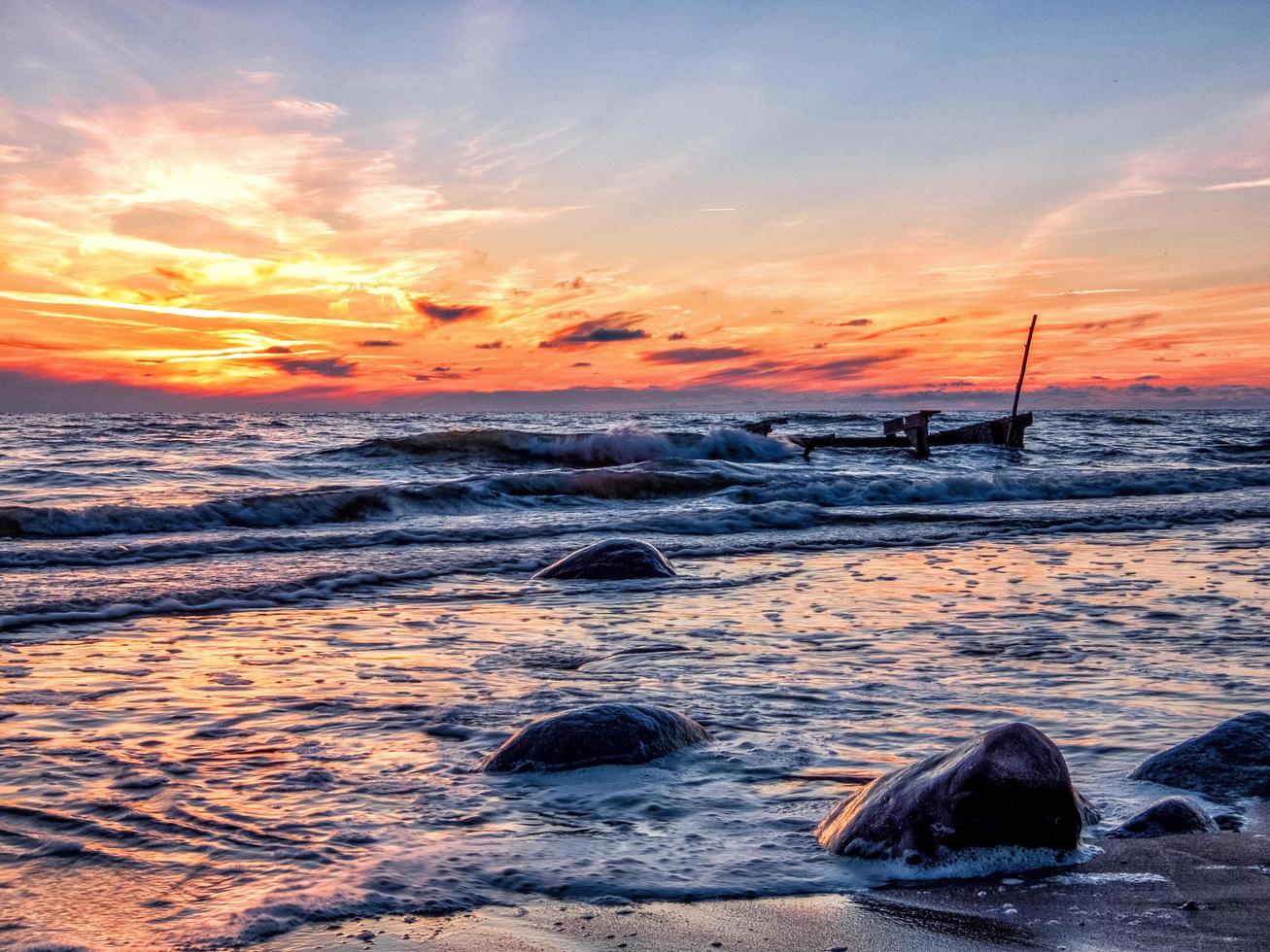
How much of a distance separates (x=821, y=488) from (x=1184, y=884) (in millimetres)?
14720

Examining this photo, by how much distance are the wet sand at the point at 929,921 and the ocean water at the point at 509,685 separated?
0.11 m

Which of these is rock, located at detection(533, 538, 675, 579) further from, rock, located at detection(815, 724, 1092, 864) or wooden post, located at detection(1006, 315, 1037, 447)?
wooden post, located at detection(1006, 315, 1037, 447)

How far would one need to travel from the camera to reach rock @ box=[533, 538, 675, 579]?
355 inches

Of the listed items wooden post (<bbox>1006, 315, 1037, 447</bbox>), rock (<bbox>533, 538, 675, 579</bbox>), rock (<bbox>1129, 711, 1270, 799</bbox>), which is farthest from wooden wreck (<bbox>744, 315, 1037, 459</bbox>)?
rock (<bbox>1129, 711, 1270, 799</bbox>)

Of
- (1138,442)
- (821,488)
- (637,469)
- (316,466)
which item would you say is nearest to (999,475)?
(821,488)

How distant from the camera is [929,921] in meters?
2.68

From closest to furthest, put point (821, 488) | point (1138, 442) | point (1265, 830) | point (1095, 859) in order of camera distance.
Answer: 1. point (1095, 859)
2. point (1265, 830)
3. point (821, 488)
4. point (1138, 442)

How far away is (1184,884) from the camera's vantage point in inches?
112

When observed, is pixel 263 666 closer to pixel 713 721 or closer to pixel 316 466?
pixel 713 721

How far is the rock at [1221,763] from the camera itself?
3598mm

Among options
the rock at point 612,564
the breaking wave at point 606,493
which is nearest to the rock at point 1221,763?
the rock at point 612,564

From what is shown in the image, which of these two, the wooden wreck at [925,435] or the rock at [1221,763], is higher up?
the wooden wreck at [925,435]

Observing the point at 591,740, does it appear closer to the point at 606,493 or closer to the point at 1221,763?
the point at 1221,763

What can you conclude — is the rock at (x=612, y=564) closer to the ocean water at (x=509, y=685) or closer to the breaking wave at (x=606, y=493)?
the ocean water at (x=509, y=685)
